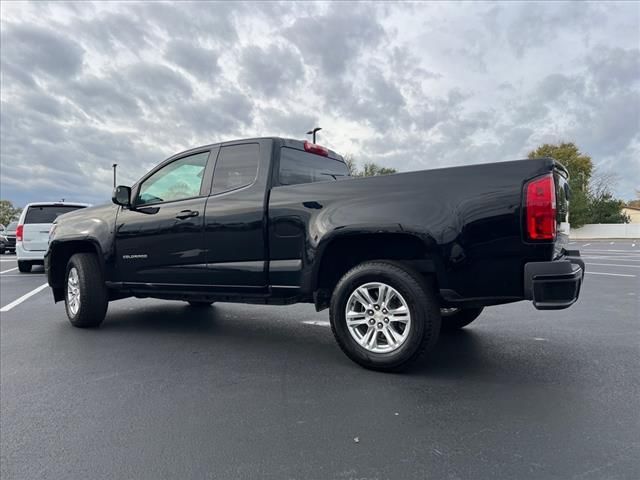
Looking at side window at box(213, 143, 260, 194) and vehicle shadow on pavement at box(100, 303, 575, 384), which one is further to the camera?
side window at box(213, 143, 260, 194)

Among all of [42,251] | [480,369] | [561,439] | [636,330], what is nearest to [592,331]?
[636,330]

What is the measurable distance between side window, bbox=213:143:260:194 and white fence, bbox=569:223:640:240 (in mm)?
47682

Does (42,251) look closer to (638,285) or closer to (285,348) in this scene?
(285,348)

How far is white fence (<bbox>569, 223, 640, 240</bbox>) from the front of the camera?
148 feet

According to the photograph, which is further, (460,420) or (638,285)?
(638,285)

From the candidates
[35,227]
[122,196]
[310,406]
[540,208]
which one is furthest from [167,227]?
[35,227]

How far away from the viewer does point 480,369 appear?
3701mm

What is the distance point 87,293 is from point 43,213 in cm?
804

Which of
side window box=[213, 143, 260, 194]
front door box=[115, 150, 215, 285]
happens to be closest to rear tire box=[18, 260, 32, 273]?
front door box=[115, 150, 215, 285]

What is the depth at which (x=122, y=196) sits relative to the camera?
16.4 ft

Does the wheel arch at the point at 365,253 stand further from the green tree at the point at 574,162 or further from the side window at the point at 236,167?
the green tree at the point at 574,162

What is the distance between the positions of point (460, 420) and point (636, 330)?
3.35 m

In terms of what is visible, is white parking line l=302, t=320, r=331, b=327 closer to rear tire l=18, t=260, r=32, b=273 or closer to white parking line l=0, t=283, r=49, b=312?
white parking line l=0, t=283, r=49, b=312

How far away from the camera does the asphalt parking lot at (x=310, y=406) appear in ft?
7.68
